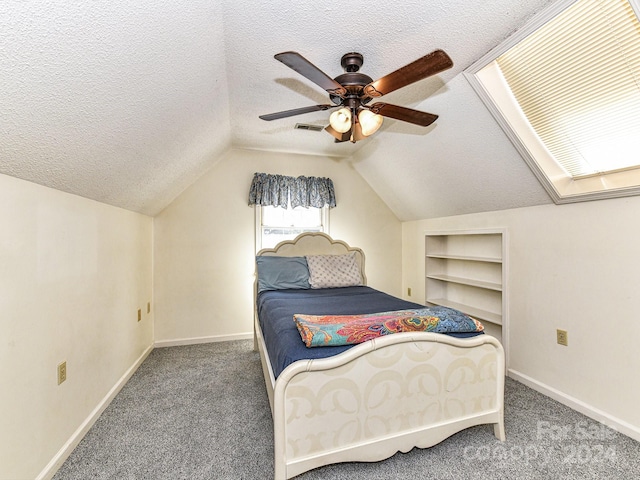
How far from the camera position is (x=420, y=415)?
157 cm

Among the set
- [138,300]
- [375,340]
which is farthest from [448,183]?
[138,300]

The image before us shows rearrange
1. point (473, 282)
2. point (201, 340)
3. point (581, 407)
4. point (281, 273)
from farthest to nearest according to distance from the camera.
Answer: point (201, 340) < point (281, 273) < point (473, 282) < point (581, 407)

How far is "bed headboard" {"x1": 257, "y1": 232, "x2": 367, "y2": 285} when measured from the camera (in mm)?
3564

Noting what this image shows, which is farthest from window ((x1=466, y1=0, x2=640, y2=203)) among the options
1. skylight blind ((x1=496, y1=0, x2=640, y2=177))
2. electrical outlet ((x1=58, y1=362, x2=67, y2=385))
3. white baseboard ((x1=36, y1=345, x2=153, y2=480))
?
white baseboard ((x1=36, y1=345, x2=153, y2=480))

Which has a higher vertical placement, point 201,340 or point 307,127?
point 307,127

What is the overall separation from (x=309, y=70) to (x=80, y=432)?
2426 millimetres

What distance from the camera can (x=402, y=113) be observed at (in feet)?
6.08

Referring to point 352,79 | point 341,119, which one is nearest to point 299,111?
point 341,119

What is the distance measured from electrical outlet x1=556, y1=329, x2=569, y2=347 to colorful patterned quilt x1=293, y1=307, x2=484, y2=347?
3.19 ft

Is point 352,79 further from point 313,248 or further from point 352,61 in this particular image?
point 313,248

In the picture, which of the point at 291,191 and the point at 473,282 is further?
Result: the point at 291,191

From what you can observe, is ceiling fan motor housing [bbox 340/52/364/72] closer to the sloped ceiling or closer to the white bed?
the sloped ceiling

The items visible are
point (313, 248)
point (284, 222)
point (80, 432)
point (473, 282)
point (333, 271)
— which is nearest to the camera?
point (80, 432)

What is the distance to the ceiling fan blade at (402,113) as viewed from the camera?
5.90 feet
